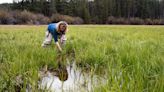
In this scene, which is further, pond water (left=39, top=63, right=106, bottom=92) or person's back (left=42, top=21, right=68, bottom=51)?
person's back (left=42, top=21, right=68, bottom=51)

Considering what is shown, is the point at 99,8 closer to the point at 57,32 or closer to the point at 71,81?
the point at 57,32

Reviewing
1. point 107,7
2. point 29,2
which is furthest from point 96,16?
point 29,2

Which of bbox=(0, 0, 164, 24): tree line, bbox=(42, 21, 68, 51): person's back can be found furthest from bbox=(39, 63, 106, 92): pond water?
bbox=(0, 0, 164, 24): tree line

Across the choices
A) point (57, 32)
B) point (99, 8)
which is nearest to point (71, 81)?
point (57, 32)

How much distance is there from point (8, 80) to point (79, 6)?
52.6 meters

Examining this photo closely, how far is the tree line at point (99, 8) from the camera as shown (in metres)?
52.9

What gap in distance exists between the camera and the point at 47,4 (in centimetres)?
5394

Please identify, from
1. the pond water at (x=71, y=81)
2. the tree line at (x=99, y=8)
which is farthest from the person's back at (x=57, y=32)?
the tree line at (x=99, y=8)

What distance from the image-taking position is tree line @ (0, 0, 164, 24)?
52906mm

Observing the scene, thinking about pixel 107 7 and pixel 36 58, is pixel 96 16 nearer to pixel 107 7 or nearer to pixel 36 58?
pixel 107 7

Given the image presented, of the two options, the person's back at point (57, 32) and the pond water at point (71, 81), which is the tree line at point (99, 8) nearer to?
the person's back at point (57, 32)

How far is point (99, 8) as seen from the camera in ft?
191

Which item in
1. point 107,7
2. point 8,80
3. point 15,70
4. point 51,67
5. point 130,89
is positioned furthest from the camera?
point 107,7

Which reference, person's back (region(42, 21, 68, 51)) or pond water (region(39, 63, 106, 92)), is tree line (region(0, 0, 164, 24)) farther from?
pond water (region(39, 63, 106, 92))
